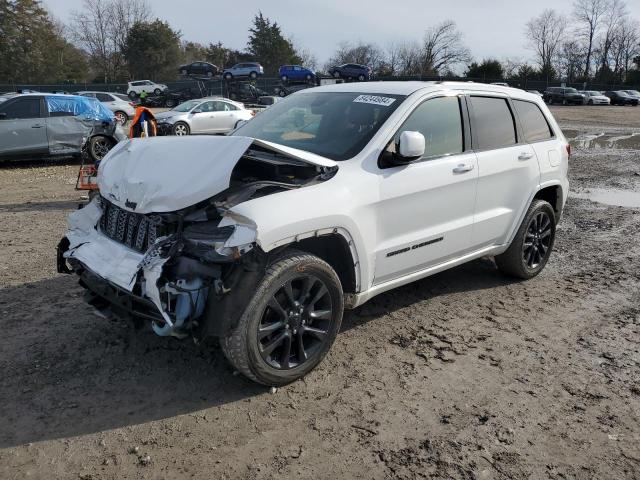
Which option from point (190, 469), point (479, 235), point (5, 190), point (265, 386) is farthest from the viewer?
point (5, 190)

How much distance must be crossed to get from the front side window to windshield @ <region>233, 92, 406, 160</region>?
0.62ft

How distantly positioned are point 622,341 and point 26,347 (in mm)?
4441

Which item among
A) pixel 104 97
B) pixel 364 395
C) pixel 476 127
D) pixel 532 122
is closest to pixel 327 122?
pixel 476 127

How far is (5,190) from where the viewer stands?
9.62 meters

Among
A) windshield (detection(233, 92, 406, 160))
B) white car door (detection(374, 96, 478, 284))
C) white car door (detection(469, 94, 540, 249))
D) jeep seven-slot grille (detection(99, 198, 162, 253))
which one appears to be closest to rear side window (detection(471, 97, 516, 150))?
white car door (detection(469, 94, 540, 249))

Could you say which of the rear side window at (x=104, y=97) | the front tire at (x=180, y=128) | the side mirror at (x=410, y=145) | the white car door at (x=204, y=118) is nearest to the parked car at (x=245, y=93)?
the rear side window at (x=104, y=97)

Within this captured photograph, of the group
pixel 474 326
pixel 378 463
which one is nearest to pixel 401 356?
pixel 474 326

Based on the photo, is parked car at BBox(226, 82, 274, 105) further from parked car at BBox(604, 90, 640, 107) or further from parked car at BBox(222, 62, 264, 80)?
parked car at BBox(604, 90, 640, 107)

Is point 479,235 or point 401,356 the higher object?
point 479,235

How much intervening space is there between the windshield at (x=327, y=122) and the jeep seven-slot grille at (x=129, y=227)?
49.6 inches

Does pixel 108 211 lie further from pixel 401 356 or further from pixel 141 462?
pixel 401 356

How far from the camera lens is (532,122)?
5.25 meters

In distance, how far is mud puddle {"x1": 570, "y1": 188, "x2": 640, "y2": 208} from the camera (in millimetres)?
9000

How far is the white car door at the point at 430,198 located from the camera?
12.3 feet
